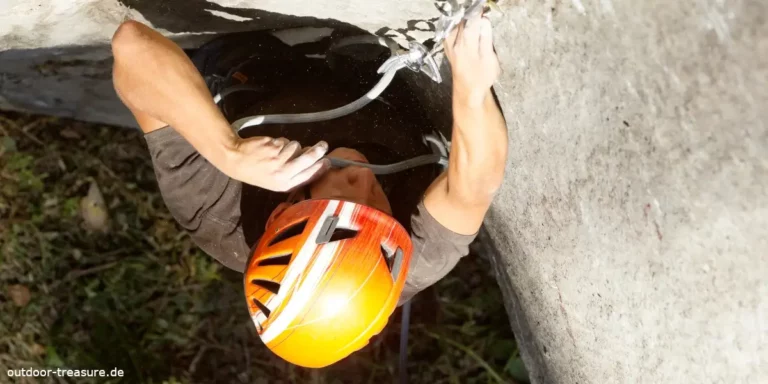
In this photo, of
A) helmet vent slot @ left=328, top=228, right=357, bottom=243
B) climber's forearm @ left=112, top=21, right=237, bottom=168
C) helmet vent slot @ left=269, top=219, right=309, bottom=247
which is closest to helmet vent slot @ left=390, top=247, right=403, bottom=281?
helmet vent slot @ left=328, top=228, right=357, bottom=243

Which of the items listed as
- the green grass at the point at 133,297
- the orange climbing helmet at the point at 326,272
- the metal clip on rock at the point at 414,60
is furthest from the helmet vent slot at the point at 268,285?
the green grass at the point at 133,297

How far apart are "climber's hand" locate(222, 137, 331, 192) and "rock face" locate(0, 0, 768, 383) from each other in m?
0.41

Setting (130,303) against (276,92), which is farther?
(130,303)

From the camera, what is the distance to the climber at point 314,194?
137cm

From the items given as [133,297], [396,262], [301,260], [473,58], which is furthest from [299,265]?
[133,297]

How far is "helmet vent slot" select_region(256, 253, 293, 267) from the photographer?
1489 mm

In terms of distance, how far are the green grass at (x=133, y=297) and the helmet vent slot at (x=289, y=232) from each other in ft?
4.32

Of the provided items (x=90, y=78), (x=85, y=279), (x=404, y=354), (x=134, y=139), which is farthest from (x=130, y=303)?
(x=404, y=354)

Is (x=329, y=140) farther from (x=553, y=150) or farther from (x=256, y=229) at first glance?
(x=553, y=150)

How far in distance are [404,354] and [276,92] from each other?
4.25 feet

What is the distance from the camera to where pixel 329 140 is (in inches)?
68.9

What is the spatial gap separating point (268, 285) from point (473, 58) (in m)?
0.75

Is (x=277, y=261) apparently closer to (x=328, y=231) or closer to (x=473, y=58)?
(x=328, y=231)

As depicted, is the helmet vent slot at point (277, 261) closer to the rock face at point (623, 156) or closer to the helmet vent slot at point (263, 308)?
the helmet vent slot at point (263, 308)
